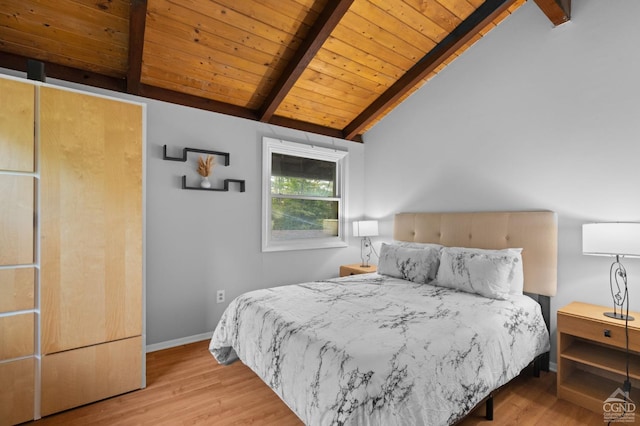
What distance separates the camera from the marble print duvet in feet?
4.37

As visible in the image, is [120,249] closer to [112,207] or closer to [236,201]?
[112,207]

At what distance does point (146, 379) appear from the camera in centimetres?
236

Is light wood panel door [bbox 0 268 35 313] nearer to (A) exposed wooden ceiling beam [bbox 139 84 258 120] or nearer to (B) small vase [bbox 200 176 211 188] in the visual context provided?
(B) small vase [bbox 200 176 211 188]

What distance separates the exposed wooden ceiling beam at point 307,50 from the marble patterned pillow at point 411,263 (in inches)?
76.0

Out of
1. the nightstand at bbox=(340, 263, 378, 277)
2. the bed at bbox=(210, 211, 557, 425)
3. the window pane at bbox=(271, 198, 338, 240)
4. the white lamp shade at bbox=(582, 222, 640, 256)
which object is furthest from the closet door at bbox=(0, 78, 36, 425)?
the white lamp shade at bbox=(582, 222, 640, 256)

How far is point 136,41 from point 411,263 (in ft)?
9.43

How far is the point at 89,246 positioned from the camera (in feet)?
6.84

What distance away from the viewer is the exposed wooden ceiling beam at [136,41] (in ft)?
6.60

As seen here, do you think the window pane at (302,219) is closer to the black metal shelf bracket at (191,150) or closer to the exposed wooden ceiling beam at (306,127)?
the black metal shelf bracket at (191,150)

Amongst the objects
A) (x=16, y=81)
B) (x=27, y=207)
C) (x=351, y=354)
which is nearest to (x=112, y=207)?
(x=27, y=207)

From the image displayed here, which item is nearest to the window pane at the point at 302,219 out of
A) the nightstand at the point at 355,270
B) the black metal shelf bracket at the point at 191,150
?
the nightstand at the point at 355,270

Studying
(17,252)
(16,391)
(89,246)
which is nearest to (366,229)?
(89,246)

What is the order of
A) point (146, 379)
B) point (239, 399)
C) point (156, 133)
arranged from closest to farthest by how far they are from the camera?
point (239, 399) < point (146, 379) < point (156, 133)

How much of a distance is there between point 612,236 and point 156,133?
11.8 feet
